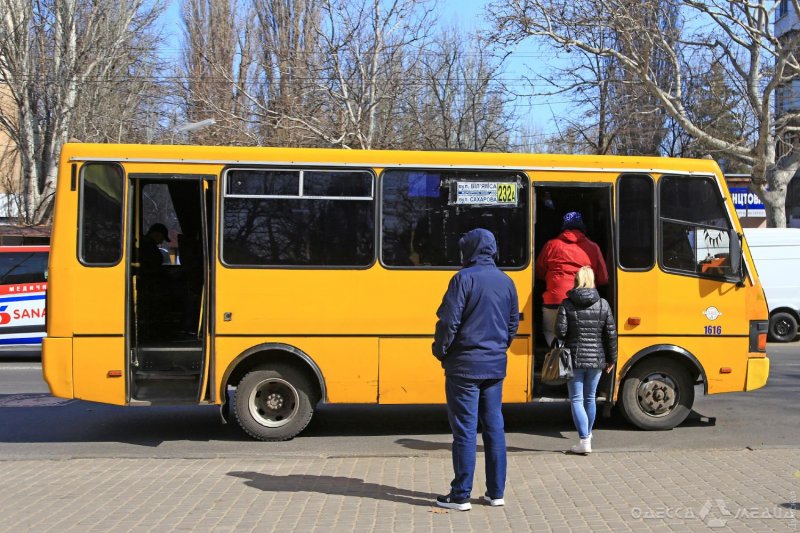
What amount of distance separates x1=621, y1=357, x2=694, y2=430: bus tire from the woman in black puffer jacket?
114 cm

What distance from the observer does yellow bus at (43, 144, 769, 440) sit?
804 centimetres

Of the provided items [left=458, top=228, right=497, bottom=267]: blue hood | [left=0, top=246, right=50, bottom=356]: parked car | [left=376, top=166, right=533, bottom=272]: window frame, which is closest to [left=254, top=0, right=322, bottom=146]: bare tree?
[left=0, top=246, right=50, bottom=356]: parked car

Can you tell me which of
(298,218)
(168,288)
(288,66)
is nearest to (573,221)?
(298,218)

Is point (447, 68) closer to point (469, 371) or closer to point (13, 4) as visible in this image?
point (13, 4)

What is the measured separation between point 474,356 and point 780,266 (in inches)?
584

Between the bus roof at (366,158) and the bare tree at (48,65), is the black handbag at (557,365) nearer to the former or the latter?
the bus roof at (366,158)

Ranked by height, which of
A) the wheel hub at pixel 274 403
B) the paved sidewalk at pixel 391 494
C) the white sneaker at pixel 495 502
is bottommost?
the paved sidewalk at pixel 391 494

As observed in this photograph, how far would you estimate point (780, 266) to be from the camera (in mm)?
18344

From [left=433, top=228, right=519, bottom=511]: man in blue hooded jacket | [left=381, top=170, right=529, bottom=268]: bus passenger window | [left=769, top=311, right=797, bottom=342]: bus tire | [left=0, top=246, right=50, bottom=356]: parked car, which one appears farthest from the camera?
[left=769, top=311, right=797, bottom=342]: bus tire

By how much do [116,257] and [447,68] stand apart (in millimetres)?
21350

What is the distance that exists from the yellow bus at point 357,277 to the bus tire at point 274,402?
0.02 metres

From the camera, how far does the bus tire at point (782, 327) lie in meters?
18.5

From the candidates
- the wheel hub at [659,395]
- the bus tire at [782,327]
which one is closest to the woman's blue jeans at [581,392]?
the wheel hub at [659,395]

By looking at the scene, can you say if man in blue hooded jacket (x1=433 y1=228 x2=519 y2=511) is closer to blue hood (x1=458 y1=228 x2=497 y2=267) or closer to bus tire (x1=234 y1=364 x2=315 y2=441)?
blue hood (x1=458 y1=228 x2=497 y2=267)
